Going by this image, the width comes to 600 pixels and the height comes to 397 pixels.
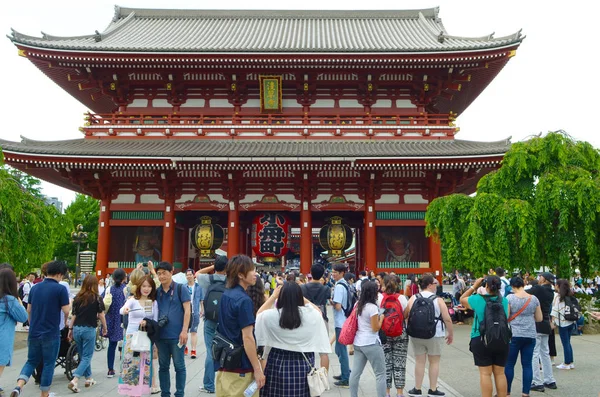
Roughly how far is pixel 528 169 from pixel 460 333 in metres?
5.05

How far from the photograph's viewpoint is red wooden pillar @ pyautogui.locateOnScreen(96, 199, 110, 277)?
61.7ft

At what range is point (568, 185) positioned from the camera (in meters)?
11.6

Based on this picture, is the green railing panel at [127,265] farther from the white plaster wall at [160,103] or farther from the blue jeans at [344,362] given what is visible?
the blue jeans at [344,362]

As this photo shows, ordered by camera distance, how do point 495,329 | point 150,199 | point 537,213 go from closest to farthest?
1. point 495,329
2. point 537,213
3. point 150,199

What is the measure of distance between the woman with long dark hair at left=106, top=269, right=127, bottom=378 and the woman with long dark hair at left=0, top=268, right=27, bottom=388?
7.04ft

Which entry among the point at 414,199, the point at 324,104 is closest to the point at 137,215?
the point at 324,104

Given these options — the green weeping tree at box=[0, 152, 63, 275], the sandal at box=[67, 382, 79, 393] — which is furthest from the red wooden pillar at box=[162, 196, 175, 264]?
the sandal at box=[67, 382, 79, 393]

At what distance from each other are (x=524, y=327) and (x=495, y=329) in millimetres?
1179

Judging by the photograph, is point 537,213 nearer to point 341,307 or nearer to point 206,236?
point 341,307

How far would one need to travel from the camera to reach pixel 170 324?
6.19 metres

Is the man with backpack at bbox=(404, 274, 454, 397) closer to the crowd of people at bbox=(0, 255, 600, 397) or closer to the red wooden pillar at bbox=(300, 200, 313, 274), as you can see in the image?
the crowd of people at bbox=(0, 255, 600, 397)

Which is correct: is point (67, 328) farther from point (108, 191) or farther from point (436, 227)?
point (108, 191)

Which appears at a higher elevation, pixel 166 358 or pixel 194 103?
pixel 194 103

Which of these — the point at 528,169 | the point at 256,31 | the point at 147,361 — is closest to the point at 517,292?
the point at 147,361
